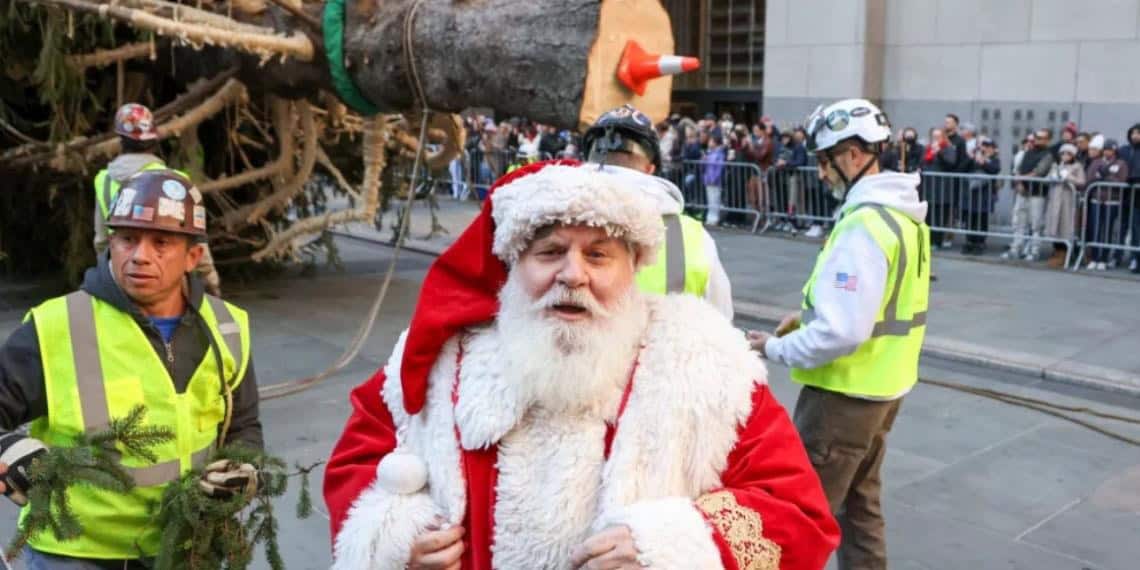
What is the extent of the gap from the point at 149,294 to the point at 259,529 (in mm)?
695

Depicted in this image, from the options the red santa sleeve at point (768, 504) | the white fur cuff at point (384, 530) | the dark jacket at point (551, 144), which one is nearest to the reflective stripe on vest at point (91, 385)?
the white fur cuff at point (384, 530)

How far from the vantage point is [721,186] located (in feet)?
53.7

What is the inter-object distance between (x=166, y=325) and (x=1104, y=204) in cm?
1221

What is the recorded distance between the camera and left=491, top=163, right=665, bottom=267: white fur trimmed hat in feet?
6.69

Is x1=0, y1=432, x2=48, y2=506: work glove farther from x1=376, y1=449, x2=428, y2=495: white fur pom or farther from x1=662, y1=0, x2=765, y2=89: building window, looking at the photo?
x1=662, y1=0, x2=765, y2=89: building window

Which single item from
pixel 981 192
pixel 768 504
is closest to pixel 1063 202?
pixel 981 192

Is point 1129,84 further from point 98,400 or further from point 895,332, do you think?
point 98,400

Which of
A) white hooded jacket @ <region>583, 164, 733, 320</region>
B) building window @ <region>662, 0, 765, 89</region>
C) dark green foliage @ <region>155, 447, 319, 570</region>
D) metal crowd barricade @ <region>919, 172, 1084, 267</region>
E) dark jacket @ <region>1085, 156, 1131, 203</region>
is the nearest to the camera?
dark green foliage @ <region>155, 447, 319, 570</region>

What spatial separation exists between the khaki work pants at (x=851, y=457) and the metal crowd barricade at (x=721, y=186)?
12239 millimetres

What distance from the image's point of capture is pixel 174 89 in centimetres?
1002

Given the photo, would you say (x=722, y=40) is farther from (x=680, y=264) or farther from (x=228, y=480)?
(x=228, y=480)

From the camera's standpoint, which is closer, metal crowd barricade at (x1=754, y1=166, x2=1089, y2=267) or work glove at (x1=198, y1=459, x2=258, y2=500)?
work glove at (x1=198, y1=459, x2=258, y2=500)

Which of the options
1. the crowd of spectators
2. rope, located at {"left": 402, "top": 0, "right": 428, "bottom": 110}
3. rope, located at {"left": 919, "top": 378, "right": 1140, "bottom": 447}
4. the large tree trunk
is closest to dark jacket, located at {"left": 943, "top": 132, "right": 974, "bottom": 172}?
the crowd of spectators

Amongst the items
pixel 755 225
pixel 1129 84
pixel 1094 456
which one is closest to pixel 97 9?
pixel 1094 456
